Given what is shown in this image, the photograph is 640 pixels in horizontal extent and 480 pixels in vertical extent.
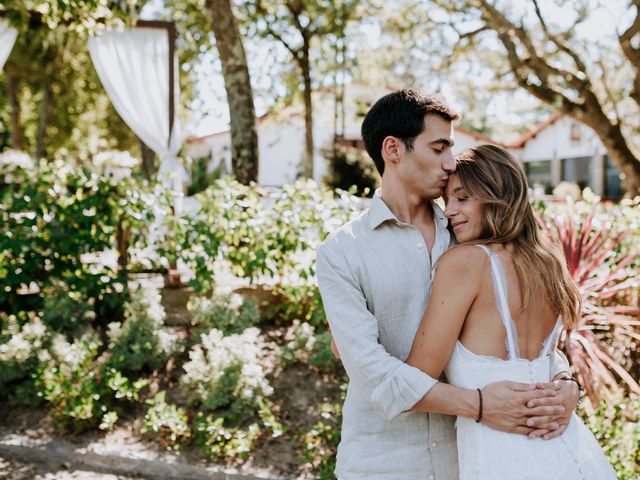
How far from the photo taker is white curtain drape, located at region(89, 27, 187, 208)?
8.61m

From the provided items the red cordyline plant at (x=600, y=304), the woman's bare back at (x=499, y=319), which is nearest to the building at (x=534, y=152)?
the red cordyline plant at (x=600, y=304)

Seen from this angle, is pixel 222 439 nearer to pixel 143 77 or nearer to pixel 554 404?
pixel 554 404

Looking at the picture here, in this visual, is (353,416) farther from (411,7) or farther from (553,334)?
(411,7)

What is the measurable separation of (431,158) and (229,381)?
257 cm

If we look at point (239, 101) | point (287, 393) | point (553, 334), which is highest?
point (239, 101)

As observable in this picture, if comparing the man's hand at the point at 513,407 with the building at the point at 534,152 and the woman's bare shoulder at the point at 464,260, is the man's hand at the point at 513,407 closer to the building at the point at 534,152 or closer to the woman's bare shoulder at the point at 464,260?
the woman's bare shoulder at the point at 464,260

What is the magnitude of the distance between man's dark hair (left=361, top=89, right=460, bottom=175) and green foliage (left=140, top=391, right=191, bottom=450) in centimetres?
259

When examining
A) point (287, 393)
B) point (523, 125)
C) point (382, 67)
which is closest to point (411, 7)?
point (382, 67)

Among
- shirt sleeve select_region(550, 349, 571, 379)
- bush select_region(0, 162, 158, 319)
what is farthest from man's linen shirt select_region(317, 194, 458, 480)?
bush select_region(0, 162, 158, 319)

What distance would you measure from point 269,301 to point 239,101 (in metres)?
2.85

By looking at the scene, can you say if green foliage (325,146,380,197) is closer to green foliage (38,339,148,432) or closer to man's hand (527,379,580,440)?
green foliage (38,339,148,432)

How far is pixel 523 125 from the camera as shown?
59.4 meters

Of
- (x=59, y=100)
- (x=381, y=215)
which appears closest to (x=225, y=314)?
(x=381, y=215)

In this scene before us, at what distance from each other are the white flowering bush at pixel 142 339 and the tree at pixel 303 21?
11.4m
